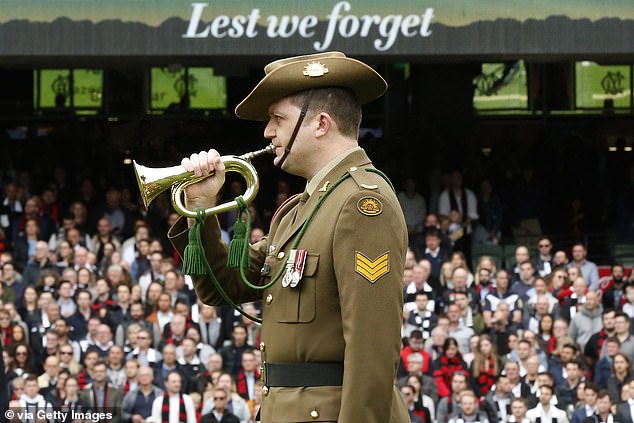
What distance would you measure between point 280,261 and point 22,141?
14.7m

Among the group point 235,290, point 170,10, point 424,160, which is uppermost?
point 170,10

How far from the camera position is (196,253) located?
4.69 m

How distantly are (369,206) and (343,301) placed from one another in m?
0.30

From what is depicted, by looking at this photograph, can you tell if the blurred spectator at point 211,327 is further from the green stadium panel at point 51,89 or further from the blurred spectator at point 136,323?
the green stadium panel at point 51,89

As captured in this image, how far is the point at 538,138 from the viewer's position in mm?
19031

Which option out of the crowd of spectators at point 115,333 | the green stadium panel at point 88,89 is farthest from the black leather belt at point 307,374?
the green stadium panel at point 88,89

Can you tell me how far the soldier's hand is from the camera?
15.2 feet

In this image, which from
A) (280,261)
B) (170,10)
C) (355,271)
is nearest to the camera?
(355,271)

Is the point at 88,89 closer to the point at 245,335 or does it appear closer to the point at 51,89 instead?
the point at 51,89

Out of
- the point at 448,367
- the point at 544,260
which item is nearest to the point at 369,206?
the point at 448,367

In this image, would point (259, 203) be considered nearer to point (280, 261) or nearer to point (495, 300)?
point (495, 300)

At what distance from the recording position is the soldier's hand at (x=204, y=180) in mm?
4633

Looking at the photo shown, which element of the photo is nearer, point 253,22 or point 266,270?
point 266,270

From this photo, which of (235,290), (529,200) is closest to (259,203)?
(529,200)
